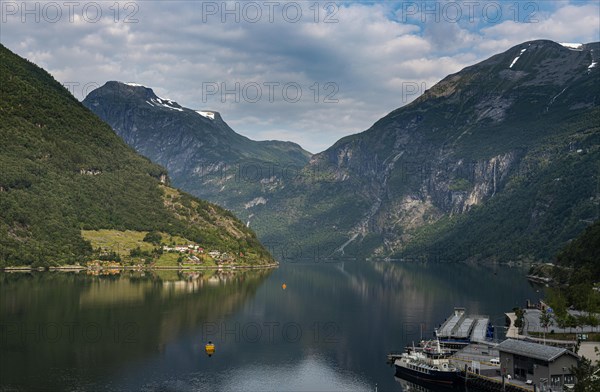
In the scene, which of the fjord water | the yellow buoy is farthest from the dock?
the yellow buoy

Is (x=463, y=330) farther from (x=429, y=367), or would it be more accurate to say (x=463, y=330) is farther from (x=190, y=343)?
(x=190, y=343)

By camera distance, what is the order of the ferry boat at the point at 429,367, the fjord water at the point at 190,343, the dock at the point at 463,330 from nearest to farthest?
1. the fjord water at the point at 190,343
2. the ferry boat at the point at 429,367
3. the dock at the point at 463,330

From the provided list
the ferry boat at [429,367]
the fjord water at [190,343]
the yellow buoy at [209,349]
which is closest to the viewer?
the fjord water at [190,343]

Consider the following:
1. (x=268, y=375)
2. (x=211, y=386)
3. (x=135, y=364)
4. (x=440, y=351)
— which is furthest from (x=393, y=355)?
(x=135, y=364)

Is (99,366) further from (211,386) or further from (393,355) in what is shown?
(393,355)

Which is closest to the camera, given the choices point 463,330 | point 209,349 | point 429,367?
point 429,367

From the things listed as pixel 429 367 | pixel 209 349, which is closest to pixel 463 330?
pixel 429 367

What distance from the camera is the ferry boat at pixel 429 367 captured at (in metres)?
111

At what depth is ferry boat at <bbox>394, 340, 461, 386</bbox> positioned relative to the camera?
11125cm

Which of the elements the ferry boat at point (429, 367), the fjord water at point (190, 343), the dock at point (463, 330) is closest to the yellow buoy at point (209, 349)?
the fjord water at point (190, 343)

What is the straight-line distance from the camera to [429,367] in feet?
374

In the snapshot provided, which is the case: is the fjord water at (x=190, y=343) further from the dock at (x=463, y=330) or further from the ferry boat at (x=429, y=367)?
the dock at (x=463, y=330)

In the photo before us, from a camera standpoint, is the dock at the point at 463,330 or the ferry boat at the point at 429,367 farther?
the dock at the point at 463,330

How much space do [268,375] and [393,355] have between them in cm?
2973
